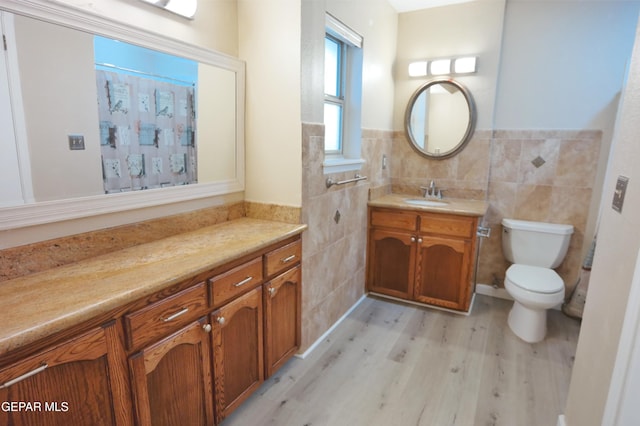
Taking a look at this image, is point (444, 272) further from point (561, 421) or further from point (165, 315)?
point (165, 315)

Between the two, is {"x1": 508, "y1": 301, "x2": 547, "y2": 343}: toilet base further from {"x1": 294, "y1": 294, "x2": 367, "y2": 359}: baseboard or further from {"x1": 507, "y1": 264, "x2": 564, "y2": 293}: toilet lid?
{"x1": 294, "y1": 294, "x2": 367, "y2": 359}: baseboard

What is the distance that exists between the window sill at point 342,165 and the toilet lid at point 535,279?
1355 millimetres

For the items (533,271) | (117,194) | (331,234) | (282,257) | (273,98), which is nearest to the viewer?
(117,194)

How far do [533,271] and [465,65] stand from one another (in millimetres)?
1694

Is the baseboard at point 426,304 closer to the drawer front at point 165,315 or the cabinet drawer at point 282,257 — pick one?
the cabinet drawer at point 282,257

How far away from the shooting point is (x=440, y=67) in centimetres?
301

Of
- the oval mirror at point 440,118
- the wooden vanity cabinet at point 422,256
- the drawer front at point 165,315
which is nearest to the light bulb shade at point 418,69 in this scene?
the oval mirror at point 440,118

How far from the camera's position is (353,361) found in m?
2.22

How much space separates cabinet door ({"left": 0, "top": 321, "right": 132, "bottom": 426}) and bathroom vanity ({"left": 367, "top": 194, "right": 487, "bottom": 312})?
218cm

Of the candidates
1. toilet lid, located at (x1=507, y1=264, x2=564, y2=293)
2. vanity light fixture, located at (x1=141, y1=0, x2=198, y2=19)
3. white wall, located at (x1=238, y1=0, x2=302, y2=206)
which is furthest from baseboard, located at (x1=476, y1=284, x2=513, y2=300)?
vanity light fixture, located at (x1=141, y1=0, x2=198, y2=19)

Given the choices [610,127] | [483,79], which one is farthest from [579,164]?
[483,79]

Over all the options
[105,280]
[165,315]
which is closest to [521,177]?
[165,315]

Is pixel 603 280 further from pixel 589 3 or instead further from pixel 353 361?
pixel 589 3

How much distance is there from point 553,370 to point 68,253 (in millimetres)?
2622
